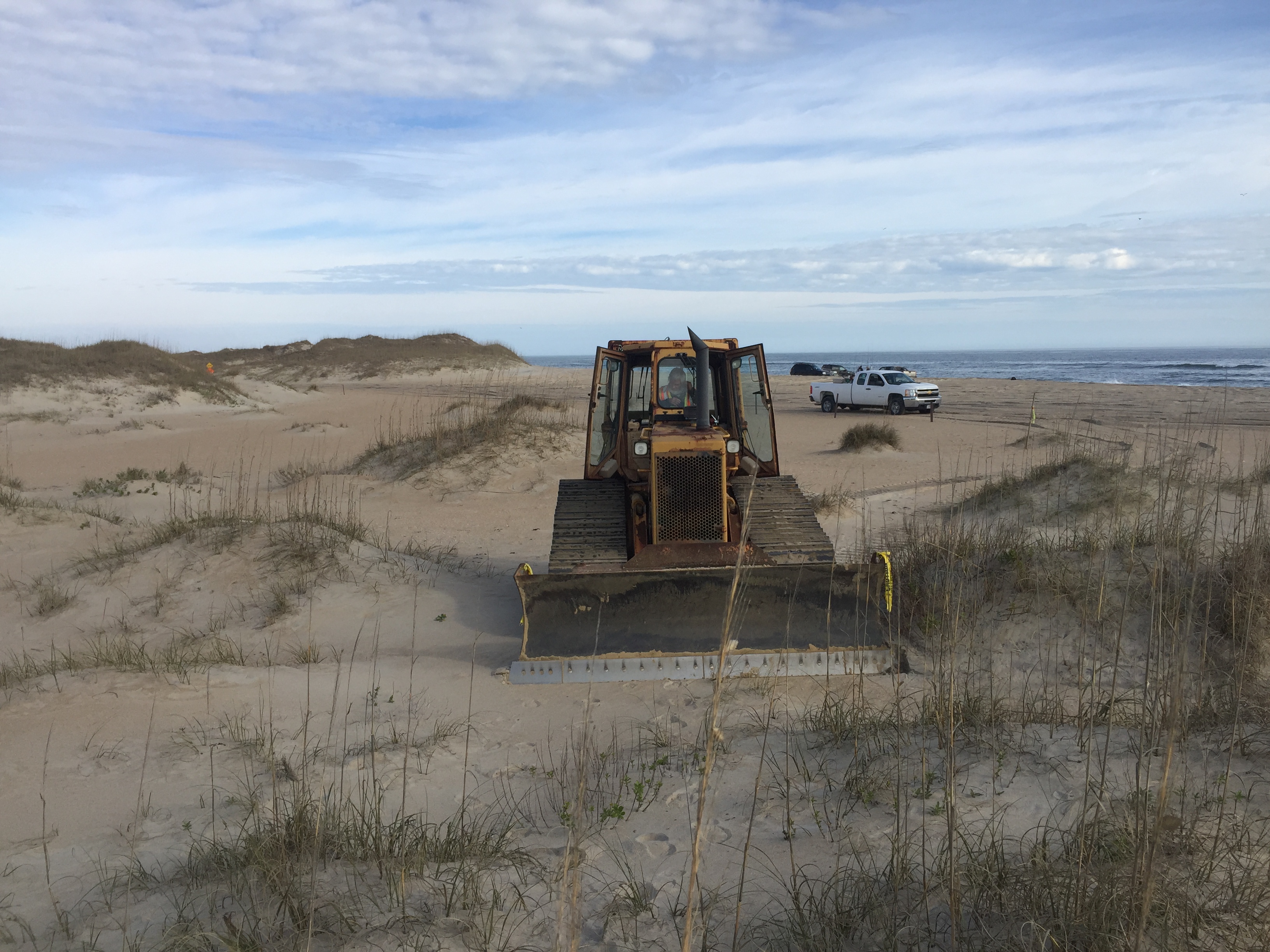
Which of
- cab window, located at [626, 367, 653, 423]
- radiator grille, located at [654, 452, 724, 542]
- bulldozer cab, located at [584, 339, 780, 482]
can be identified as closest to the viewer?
radiator grille, located at [654, 452, 724, 542]

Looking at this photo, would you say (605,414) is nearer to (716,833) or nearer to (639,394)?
(639,394)

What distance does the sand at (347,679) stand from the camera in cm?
382

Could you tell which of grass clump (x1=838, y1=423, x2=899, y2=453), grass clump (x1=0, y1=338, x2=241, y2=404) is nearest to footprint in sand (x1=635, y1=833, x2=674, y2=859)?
grass clump (x1=838, y1=423, x2=899, y2=453)

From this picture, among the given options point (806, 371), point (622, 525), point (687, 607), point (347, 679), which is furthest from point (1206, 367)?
point (347, 679)

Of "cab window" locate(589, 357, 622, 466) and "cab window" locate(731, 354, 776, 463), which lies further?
"cab window" locate(589, 357, 622, 466)

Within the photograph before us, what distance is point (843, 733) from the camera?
185 inches

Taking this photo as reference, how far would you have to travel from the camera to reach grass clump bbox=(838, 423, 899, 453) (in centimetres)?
2017

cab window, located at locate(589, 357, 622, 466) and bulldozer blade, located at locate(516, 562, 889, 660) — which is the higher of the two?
cab window, located at locate(589, 357, 622, 466)

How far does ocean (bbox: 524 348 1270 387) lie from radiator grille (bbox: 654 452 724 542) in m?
10.1

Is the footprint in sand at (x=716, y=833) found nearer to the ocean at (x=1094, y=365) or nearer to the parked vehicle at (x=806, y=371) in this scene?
the ocean at (x=1094, y=365)

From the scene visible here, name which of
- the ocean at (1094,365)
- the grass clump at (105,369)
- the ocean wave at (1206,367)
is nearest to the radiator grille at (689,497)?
the ocean at (1094,365)

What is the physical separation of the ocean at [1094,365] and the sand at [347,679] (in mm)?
10043

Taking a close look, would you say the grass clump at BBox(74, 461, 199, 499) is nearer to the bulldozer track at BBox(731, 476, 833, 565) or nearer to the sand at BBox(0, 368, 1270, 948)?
the sand at BBox(0, 368, 1270, 948)

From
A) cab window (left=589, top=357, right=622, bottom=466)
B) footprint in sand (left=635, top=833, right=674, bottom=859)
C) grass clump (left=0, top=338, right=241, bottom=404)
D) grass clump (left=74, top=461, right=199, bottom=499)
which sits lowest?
footprint in sand (left=635, top=833, right=674, bottom=859)
